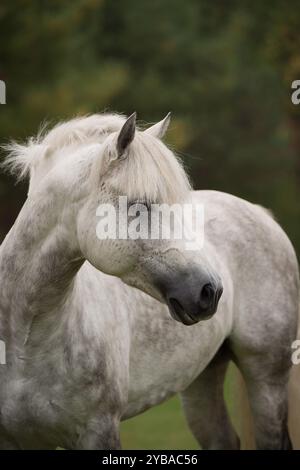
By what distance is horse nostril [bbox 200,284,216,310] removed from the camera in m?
2.88

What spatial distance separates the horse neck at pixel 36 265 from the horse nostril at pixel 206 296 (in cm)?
51

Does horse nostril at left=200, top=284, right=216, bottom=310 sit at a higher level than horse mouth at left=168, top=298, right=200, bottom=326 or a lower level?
higher

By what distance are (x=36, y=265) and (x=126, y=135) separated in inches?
23.7

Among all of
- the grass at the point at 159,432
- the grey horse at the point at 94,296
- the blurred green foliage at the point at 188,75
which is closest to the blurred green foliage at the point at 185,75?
the blurred green foliage at the point at 188,75

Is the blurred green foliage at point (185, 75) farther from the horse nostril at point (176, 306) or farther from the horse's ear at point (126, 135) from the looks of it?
the horse nostril at point (176, 306)

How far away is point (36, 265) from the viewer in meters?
3.18

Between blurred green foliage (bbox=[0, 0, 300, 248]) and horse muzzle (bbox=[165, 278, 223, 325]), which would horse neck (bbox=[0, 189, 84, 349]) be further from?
blurred green foliage (bbox=[0, 0, 300, 248])

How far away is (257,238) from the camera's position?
4.36 meters

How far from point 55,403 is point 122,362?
0.33m

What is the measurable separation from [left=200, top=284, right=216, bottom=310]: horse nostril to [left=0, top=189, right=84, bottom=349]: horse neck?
51cm

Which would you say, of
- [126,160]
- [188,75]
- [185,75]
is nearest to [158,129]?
[126,160]

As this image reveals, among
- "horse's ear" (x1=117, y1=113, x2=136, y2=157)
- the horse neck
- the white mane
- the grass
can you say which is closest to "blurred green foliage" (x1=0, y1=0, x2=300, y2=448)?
the grass

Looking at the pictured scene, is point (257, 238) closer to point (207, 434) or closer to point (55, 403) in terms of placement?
point (207, 434)

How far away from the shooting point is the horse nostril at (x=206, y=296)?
288 cm
